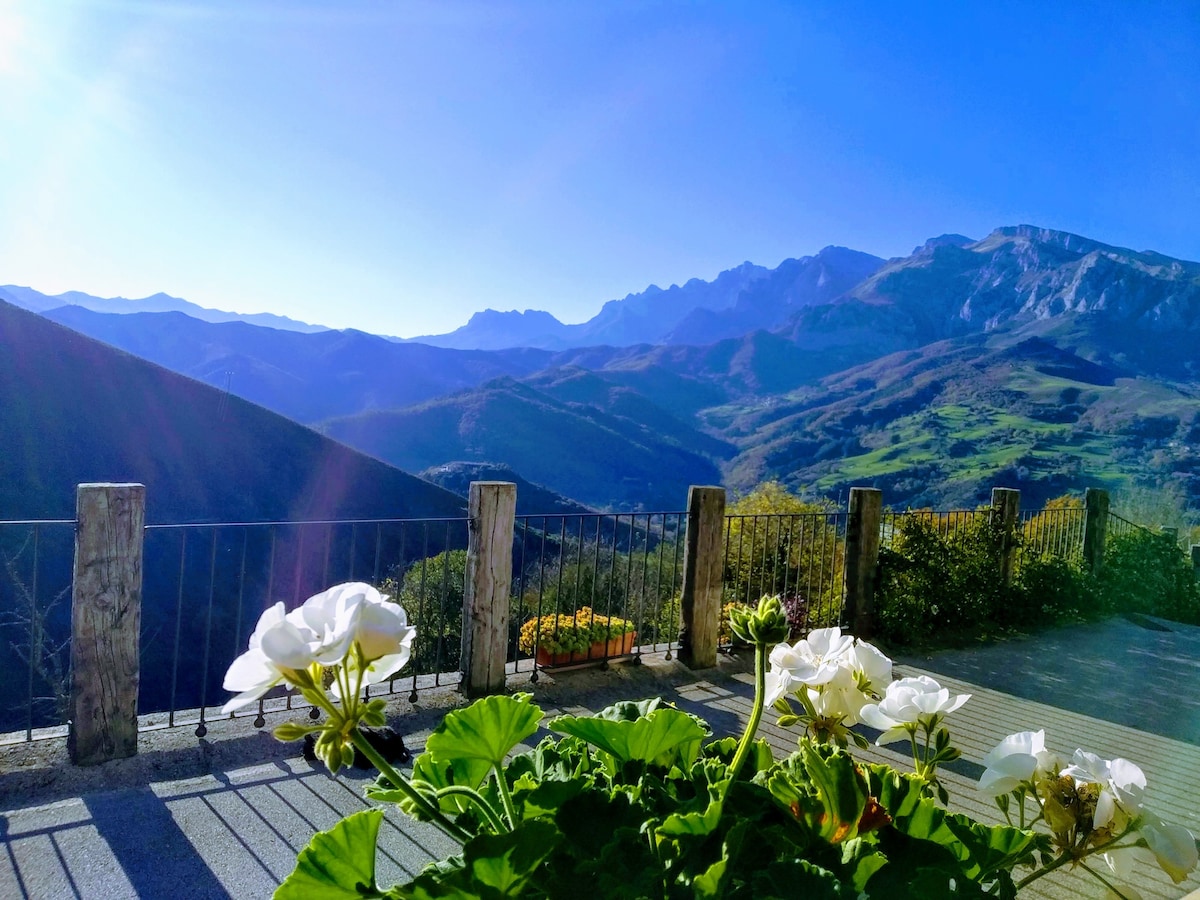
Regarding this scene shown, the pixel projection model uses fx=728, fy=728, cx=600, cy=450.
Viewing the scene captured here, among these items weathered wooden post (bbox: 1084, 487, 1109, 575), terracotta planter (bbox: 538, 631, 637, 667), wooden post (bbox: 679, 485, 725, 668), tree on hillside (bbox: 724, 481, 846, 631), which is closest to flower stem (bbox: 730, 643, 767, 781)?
tree on hillside (bbox: 724, 481, 846, 631)

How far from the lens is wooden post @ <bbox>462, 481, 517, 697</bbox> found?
11.8 ft

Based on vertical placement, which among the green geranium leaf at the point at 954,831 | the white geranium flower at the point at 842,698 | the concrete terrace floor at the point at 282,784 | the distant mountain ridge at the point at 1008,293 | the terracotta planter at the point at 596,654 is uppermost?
the distant mountain ridge at the point at 1008,293

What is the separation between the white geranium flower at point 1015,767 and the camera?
0.71 metres

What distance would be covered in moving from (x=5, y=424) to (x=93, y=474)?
10.6 feet

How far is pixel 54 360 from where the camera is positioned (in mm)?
28609

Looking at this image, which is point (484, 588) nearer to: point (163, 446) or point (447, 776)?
point (447, 776)

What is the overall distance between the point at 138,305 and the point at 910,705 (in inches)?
6405

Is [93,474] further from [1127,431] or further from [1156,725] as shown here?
[1127,431]

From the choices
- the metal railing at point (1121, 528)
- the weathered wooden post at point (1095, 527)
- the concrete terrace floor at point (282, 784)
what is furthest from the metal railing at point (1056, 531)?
the concrete terrace floor at point (282, 784)

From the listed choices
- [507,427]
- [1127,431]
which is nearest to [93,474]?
[507,427]

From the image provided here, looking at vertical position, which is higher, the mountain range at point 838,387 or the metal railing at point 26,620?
the mountain range at point 838,387

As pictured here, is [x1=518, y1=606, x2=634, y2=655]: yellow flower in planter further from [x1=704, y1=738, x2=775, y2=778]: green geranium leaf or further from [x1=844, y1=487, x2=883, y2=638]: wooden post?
[x1=704, y1=738, x2=775, y2=778]: green geranium leaf

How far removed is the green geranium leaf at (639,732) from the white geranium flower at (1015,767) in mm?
286

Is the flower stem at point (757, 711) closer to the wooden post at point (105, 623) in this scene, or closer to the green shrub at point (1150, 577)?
the wooden post at point (105, 623)
